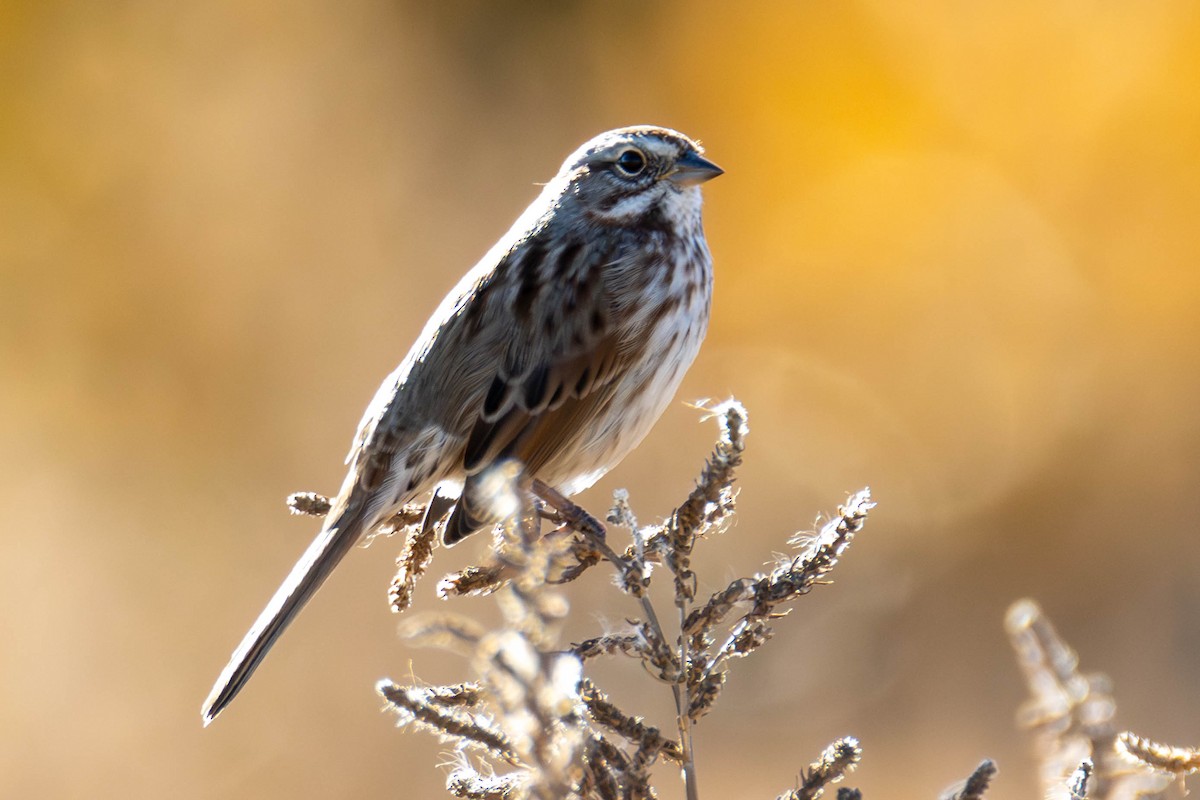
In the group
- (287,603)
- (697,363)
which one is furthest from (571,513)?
(697,363)

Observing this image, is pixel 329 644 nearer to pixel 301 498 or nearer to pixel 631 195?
pixel 631 195

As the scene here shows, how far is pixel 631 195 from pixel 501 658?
97.8 inches

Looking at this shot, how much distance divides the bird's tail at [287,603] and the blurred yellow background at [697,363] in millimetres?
2467

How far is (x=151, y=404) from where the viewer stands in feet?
23.1

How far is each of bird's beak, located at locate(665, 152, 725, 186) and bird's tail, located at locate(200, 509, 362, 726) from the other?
133cm

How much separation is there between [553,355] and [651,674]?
1585mm

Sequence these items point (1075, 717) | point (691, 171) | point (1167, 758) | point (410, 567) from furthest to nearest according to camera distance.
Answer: point (691, 171), point (410, 567), point (1167, 758), point (1075, 717)

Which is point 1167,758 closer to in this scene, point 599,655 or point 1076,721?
point 1076,721

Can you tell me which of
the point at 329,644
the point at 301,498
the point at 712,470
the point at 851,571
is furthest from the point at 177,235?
the point at 712,470

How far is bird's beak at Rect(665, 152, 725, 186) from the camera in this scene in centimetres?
378

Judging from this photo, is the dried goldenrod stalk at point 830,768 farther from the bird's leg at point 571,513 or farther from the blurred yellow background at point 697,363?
the blurred yellow background at point 697,363

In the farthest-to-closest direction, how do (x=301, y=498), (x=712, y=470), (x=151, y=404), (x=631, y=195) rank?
(x=151, y=404) < (x=631, y=195) < (x=301, y=498) < (x=712, y=470)

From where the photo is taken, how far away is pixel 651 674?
1988 mm

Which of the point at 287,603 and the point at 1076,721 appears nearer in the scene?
the point at 1076,721
